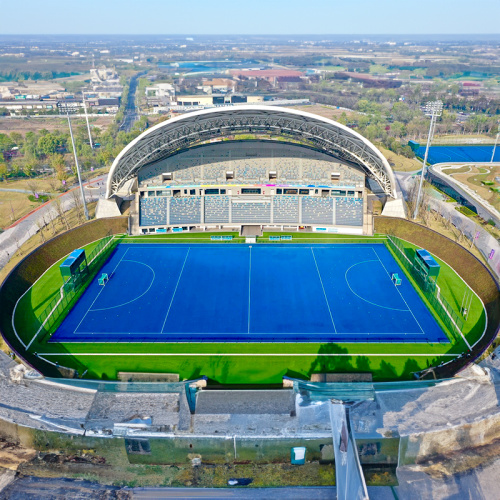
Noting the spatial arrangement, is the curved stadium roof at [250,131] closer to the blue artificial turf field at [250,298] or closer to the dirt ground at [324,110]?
the blue artificial turf field at [250,298]

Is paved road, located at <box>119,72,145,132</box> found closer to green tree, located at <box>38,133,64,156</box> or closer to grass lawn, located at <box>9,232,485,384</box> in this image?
green tree, located at <box>38,133,64,156</box>

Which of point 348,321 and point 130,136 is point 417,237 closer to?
point 348,321

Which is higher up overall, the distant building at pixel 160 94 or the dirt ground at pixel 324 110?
the distant building at pixel 160 94

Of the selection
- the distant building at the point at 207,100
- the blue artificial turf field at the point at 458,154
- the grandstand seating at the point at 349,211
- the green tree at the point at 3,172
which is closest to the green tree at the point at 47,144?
the green tree at the point at 3,172

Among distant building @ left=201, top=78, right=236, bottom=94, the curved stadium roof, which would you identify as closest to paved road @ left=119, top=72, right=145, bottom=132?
distant building @ left=201, top=78, right=236, bottom=94

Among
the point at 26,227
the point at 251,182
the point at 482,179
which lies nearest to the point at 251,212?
the point at 251,182

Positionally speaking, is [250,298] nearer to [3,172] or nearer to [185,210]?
[185,210]
